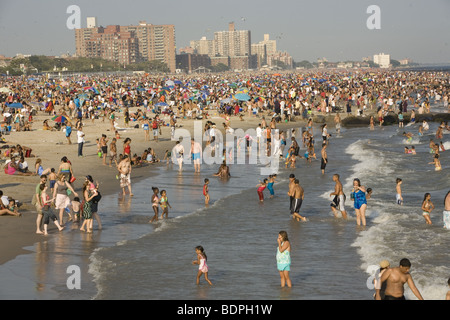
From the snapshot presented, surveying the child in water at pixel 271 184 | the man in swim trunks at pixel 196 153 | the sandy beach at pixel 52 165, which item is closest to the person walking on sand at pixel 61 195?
the sandy beach at pixel 52 165

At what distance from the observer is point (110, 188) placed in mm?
20938

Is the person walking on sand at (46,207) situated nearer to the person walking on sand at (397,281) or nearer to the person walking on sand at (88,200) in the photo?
the person walking on sand at (88,200)

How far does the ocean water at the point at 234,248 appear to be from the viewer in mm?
11031

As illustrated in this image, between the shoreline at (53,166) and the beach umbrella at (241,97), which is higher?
the beach umbrella at (241,97)

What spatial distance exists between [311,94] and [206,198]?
47095 mm

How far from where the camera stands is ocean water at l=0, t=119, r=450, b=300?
1103cm

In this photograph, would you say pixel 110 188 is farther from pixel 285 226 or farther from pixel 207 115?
pixel 207 115

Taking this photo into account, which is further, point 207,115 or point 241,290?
point 207,115

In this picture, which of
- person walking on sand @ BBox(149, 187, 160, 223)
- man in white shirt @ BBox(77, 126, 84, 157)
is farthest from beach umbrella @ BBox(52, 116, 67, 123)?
person walking on sand @ BBox(149, 187, 160, 223)

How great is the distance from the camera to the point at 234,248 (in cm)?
1398

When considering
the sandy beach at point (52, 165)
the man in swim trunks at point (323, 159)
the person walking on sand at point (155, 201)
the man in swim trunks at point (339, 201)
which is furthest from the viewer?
the man in swim trunks at point (323, 159)

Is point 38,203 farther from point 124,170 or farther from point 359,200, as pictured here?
point 359,200
